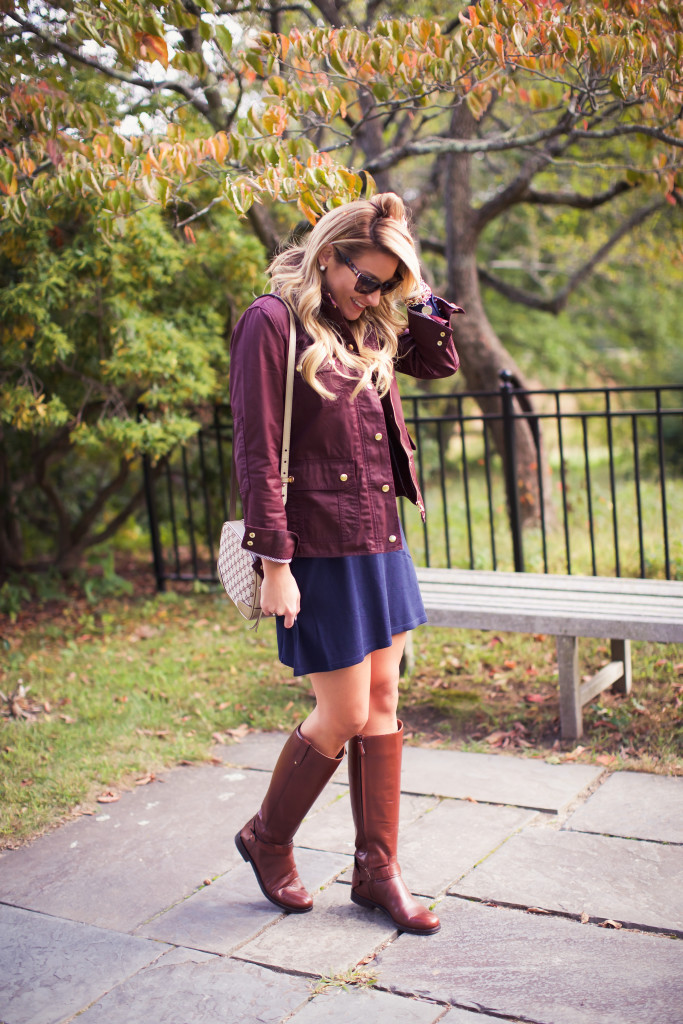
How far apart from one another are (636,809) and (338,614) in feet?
4.92

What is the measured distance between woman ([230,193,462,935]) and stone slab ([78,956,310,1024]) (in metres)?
0.32

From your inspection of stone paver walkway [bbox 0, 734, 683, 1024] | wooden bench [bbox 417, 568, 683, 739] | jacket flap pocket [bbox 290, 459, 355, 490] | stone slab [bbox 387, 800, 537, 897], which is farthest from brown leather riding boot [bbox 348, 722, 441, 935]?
wooden bench [bbox 417, 568, 683, 739]

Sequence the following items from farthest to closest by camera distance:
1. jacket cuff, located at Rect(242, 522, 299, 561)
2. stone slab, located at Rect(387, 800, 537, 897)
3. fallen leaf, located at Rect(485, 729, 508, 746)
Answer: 1. fallen leaf, located at Rect(485, 729, 508, 746)
2. stone slab, located at Rect(387, 800, 537, 897)
3. jacket cuff, located at Rect(242, 522, 299, 561)

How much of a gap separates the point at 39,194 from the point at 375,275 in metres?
2.29

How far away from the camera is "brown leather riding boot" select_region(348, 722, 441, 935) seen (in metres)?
2.55

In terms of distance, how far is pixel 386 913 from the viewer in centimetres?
260

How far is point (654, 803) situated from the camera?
3.19 m

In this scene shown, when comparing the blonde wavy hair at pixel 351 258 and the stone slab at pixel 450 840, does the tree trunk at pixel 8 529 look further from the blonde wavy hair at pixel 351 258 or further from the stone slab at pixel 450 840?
the blonde wavy hair at pixel 351 258

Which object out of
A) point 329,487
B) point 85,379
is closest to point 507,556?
point 85,379

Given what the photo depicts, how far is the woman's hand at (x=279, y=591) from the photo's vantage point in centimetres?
233

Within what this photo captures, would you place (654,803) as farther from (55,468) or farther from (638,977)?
(55,468)

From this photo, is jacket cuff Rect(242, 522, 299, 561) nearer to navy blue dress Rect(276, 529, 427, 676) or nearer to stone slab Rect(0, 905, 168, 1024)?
navy blue dress Rect(276, 529, 427, 676)

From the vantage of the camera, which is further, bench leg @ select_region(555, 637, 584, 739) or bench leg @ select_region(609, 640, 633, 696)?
bench leg @ select_region(609, 640, 633, 696)

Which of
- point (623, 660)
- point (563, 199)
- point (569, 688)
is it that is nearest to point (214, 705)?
point (569, 688)
